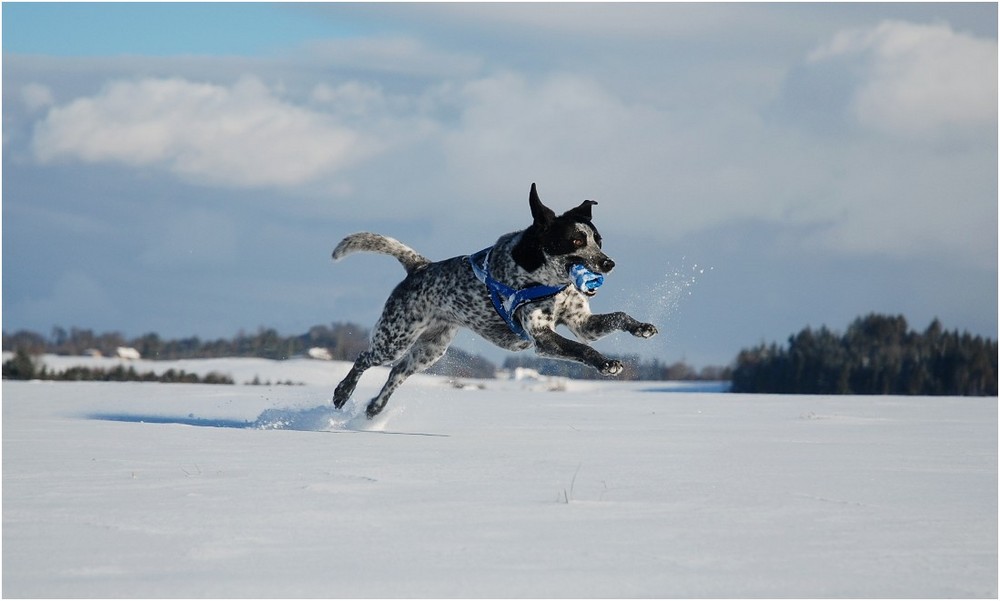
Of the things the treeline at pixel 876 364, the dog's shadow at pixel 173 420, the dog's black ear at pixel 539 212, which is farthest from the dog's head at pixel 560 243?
the treeline at pixel 876 364

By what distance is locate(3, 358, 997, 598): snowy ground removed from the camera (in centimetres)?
325

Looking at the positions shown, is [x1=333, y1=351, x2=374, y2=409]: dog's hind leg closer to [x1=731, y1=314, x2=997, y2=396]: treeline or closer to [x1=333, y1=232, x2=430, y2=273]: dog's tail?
[x1=333, y1=232, x2=430, y2=273]: dog's tail

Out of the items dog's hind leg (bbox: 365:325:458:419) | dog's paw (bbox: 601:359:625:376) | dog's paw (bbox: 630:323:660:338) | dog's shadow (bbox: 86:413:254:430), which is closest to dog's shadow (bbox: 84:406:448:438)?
dog's shadow (bbox: 86:413:254:430)

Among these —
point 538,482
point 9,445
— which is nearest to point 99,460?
point 9,445

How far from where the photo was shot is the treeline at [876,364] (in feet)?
96.7

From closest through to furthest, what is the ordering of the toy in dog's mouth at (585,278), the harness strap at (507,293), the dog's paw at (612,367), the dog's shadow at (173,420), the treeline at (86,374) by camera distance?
the dog's paw at (612,367) → the toy in dog's mouth at (585,278) → the harness strap at (507,293) → the dog's shadow at (173,420) → the treeline at (86,374)

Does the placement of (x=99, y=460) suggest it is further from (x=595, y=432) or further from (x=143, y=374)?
(x=143, y=374)

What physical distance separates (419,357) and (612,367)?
7.66ft

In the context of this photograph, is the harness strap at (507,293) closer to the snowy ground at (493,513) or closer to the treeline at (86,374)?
the snowy ground at (493,513)

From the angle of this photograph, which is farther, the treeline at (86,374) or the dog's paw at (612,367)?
the treeline at (86,374)

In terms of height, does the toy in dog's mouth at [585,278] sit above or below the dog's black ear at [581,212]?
below

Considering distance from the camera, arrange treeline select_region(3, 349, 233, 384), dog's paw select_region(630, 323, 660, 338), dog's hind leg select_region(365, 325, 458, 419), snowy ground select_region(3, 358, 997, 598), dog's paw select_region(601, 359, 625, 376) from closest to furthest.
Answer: snowy ground select_region(3, 358, 997, 598)
dog's paw select_region(601, 359, 625, 376)
dog's paw select_region(630, 323, 660, 338)
dog's hind leg select_region(365, 325, 458, 419)
treeline select_region(3, 349, 233, 384)

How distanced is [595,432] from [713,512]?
12.7 feet

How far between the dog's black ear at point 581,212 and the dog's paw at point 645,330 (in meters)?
0.76
